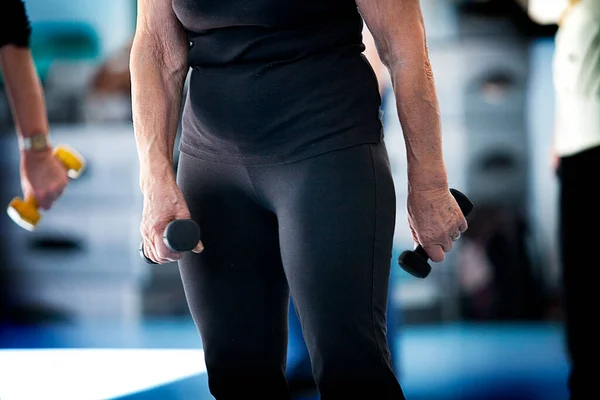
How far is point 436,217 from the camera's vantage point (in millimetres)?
1248

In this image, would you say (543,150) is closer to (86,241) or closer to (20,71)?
(86,241)

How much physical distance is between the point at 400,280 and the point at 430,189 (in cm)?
377

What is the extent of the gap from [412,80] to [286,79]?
8.1 inches

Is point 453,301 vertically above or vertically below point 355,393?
below

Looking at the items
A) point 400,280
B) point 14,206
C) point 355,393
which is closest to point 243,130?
point 355,393

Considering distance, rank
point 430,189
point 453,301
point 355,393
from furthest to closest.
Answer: point 453,301 → point 430,189 → point 355,393

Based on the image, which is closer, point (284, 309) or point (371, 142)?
point (371, 142)

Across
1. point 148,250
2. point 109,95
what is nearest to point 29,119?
point 148,250

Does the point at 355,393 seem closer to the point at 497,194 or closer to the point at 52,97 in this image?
→ the point at 497,194

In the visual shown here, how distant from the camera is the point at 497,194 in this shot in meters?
4.99

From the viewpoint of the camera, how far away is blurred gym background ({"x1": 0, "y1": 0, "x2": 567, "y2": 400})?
4770 mm

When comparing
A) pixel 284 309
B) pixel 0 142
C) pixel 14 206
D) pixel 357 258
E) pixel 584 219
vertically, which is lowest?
pixel 0 142

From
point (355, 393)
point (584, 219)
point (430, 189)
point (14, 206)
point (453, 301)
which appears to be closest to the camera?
point (355, 393)

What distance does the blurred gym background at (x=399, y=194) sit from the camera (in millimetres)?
→ 4770
